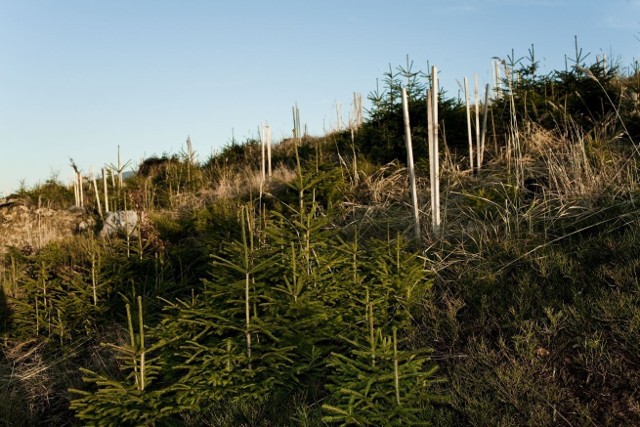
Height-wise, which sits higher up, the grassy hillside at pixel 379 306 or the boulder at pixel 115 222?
the boulder at pixel 115 222

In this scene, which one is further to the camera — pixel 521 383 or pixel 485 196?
pixel 485 196

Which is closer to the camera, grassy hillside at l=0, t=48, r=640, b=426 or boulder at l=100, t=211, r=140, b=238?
grassy hillside at l=0, t=48, r=640, b=426

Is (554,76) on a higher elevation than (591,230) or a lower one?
higher

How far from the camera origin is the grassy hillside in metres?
4.16

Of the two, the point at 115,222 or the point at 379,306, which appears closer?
the point at 379,306

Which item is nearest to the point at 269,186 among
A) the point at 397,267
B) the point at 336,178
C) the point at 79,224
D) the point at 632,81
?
the point at 336,178

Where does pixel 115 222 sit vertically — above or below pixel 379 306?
above

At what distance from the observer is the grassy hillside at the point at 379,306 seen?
4160 mm

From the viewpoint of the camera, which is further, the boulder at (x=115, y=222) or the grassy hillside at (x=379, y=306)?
the boulder at (x=115, y=222)

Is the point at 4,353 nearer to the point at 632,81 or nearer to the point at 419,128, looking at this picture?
the point at 419,128

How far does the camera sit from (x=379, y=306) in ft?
16.5

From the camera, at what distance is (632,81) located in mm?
10359

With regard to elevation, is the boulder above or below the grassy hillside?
above

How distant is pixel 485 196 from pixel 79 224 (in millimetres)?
7733
